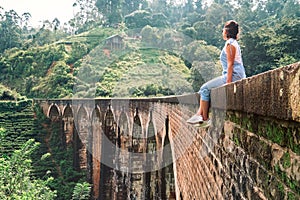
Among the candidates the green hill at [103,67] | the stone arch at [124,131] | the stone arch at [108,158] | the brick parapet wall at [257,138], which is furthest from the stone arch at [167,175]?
the green hill at [103,67]

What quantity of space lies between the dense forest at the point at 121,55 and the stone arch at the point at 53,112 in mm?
2791

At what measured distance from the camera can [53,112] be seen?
1035 inches

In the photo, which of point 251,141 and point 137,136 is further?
point 137,136

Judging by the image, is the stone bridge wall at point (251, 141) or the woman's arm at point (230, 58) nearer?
the stone bridge wall at point (251, 141)

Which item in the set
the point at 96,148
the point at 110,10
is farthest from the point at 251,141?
the point at 110,10

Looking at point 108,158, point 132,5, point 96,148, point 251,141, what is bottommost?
point 108,158

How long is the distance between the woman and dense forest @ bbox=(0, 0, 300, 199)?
26.7 ft

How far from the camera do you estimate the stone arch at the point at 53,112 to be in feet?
83.1

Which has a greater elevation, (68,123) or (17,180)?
(68,123)

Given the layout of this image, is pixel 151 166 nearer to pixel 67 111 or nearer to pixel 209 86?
pixel 209 86

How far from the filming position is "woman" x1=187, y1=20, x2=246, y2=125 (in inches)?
143

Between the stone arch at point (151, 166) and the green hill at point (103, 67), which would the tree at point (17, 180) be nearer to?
the stone arch at point (151, 166)

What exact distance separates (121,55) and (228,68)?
40.2 meters

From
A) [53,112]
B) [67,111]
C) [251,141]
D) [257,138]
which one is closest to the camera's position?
[257,138]
